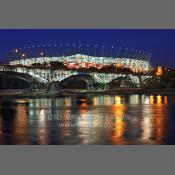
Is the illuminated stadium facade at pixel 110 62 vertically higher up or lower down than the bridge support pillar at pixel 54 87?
higher up

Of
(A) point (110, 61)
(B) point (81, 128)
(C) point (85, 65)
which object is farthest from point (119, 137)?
(C) point (85, 65)

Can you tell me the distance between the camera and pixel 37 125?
14.3 meters

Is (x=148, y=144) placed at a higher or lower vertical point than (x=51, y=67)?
lower

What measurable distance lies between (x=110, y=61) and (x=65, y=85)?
18.2 m

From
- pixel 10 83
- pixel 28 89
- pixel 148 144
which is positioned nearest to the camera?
pixel 148 144

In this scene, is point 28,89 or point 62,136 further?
point 28,89

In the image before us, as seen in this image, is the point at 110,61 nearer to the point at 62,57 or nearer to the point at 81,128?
the point at 62,57

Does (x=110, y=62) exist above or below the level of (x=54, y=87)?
above

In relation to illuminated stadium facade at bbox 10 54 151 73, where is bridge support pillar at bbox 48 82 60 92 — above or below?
below

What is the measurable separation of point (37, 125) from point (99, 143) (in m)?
3.97

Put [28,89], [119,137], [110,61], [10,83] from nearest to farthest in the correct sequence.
A: [119,137] < [110,61] < [10,83] < [28,89]

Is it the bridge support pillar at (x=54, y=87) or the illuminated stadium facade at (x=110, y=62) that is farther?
the bridge support pillar at (x=54, y=87)

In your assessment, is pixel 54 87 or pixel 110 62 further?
pixel 54 87

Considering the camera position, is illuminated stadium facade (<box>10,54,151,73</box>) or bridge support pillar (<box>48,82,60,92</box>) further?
bridge support pillar (<box>48,82,60,92</box>)
